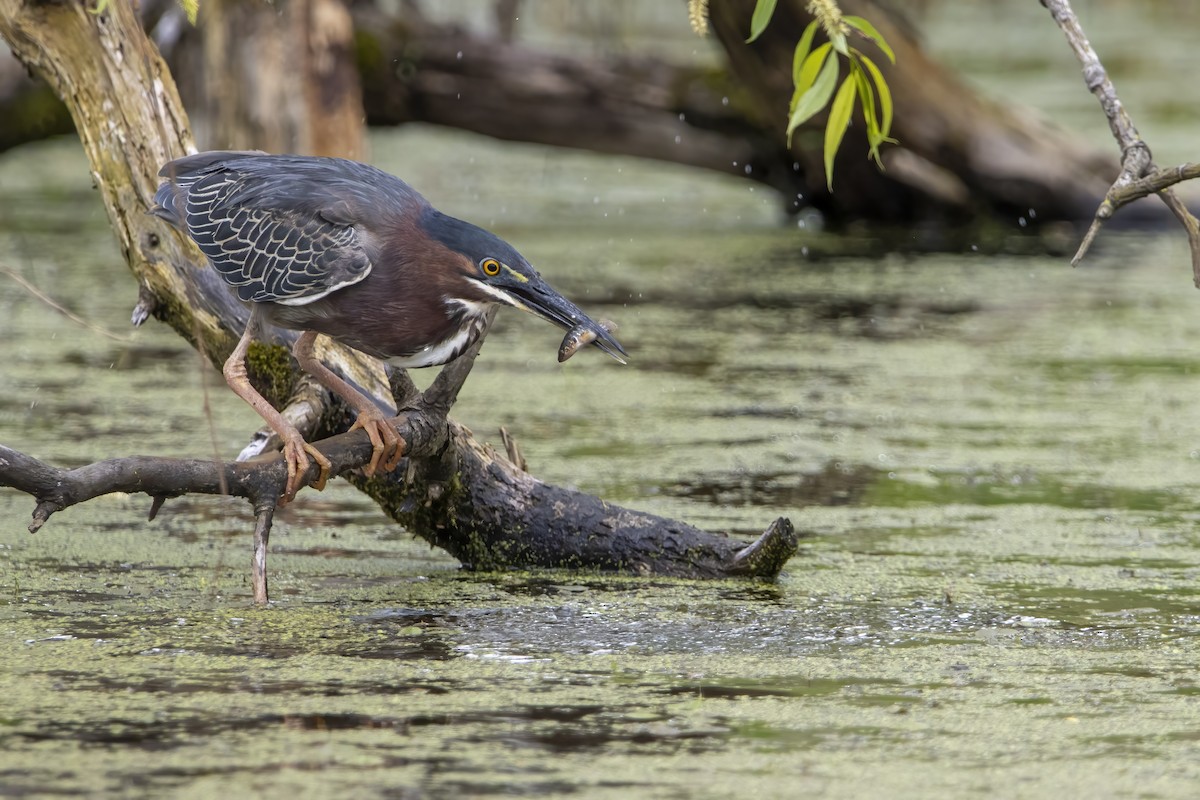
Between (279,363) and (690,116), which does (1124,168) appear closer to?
(279,363)

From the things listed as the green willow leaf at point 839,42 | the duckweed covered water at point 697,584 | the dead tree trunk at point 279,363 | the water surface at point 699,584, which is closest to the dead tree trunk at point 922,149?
the water surface at point 699,584

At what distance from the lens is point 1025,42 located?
15.2m

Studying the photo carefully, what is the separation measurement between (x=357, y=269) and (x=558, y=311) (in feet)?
1.25

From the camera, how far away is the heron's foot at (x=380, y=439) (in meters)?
3.34

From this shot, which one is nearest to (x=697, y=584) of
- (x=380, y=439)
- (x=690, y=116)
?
(x=380, y=439)

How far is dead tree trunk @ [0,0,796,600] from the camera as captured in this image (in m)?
3.67

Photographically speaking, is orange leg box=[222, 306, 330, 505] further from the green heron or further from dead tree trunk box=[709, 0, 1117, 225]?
dead tree trunk box=[709, 0, 1117, 225]

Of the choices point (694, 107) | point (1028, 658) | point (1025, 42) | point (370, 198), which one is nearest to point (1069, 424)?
point (1028, 658)

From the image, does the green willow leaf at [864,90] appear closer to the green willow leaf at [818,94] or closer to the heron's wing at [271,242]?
the green willow leaf at [818,94]

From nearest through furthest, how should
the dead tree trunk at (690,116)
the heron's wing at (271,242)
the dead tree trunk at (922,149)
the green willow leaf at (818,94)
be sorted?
1. the green willow leaf at (818,94)
2. the heron's wing at (271,242)
3. the dead tree trunk at (922,149)
4. the dead tree trunk at (690,116)

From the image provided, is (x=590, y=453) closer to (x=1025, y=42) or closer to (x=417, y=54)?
(x=417, y=54)

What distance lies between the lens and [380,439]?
3361mm

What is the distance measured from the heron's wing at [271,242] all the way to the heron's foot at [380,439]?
0.29 metres

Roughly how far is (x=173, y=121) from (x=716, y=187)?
6728 millimetres
